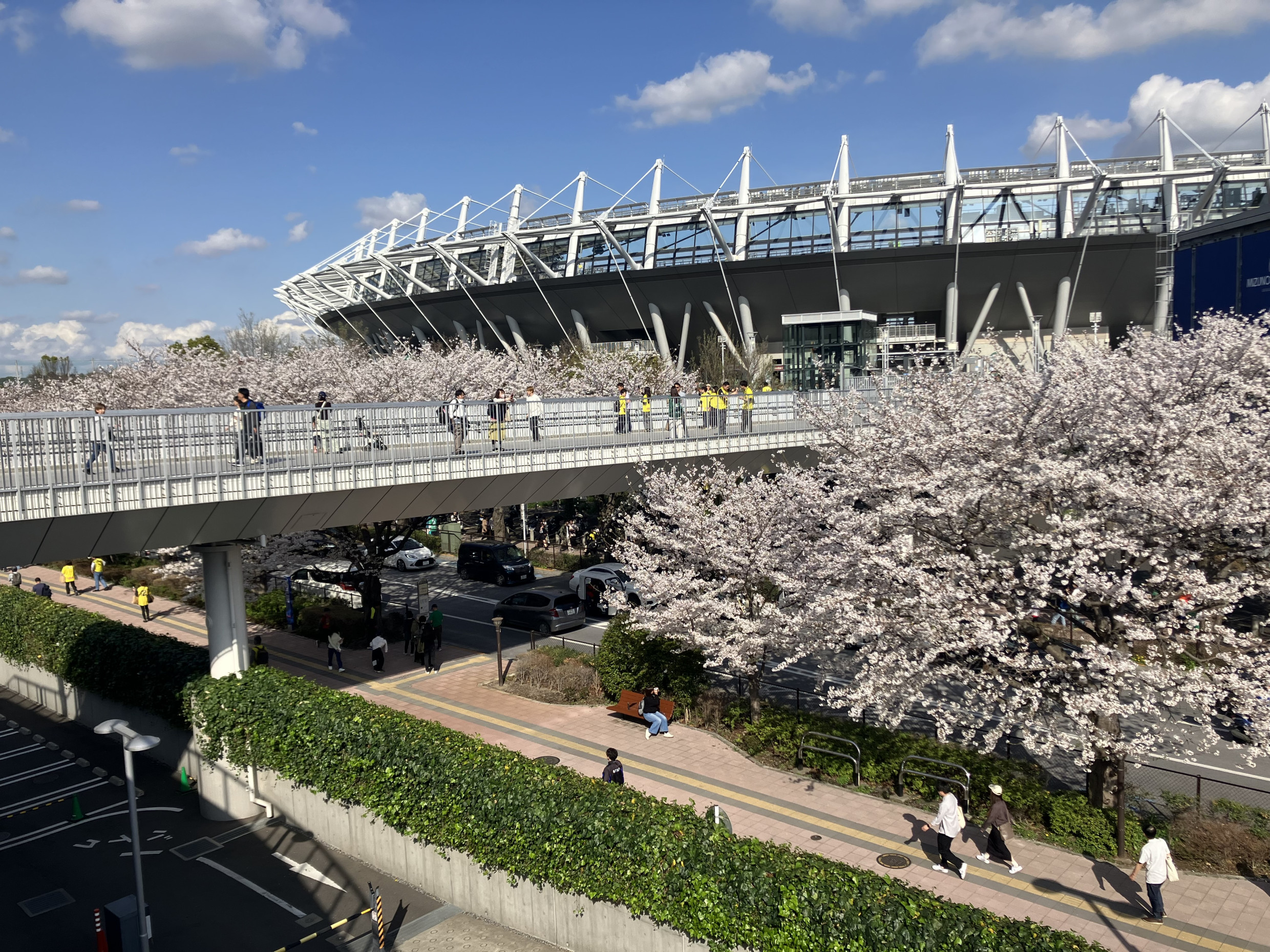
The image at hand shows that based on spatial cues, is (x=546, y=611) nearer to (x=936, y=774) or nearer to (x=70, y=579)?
(x=936, y=774)

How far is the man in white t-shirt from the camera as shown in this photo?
35.4ft

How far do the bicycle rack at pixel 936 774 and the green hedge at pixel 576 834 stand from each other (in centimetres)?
458

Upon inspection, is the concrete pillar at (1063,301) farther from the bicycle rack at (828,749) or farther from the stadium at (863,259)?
the bicycle rack at (828,749)

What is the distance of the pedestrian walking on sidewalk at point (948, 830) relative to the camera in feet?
40.7

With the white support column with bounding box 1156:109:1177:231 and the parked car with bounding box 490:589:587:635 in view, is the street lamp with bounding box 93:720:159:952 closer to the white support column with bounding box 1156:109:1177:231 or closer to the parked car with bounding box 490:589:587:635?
the parked car with bounding box 490:589:587:635

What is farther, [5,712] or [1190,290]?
[1190,290]

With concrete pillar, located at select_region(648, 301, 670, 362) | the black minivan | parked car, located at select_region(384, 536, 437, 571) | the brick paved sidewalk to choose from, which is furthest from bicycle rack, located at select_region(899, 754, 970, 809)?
concrete pillar, located at select_region(648, 301, 670, 362)

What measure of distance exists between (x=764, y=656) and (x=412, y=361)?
25.4 metres

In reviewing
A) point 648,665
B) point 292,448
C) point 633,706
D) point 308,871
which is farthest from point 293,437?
point 648,665

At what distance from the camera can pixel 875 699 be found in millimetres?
13578

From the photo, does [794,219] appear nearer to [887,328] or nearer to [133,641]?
[887,328]

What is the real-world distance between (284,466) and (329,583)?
18928 mm

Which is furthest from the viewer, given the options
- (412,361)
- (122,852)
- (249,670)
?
(412,361)

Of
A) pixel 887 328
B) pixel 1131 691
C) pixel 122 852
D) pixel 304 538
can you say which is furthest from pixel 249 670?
pixel 887 328
